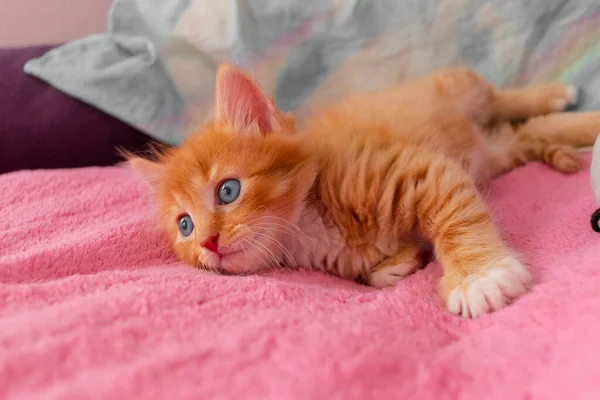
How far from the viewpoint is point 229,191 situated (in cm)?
96

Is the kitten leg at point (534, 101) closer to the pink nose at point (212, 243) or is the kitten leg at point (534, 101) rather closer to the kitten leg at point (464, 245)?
the kitten leg at point (464, 245)

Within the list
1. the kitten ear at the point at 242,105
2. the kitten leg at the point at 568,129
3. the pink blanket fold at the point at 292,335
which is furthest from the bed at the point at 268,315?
the kitten ear at the point at 242,105

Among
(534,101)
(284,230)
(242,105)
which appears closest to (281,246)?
(284,230)

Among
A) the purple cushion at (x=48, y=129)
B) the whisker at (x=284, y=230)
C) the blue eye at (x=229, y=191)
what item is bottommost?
the whisker at (x=284, y=230)

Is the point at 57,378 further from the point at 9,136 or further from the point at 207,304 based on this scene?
the point at 9,136

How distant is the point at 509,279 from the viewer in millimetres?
765

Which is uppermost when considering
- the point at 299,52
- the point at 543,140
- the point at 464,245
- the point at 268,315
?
the point at 299,52

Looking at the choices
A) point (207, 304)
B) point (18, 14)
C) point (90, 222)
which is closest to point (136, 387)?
point (207, 304)

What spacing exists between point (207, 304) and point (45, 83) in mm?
1192

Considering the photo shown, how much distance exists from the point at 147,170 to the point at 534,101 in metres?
→ 1.10

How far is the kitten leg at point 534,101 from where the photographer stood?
148cm

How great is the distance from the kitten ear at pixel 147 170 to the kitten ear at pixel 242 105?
0.22m

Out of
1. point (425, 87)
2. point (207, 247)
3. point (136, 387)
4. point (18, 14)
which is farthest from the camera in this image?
point (18, 14)

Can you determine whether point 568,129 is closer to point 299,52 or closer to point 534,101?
point 534,101
